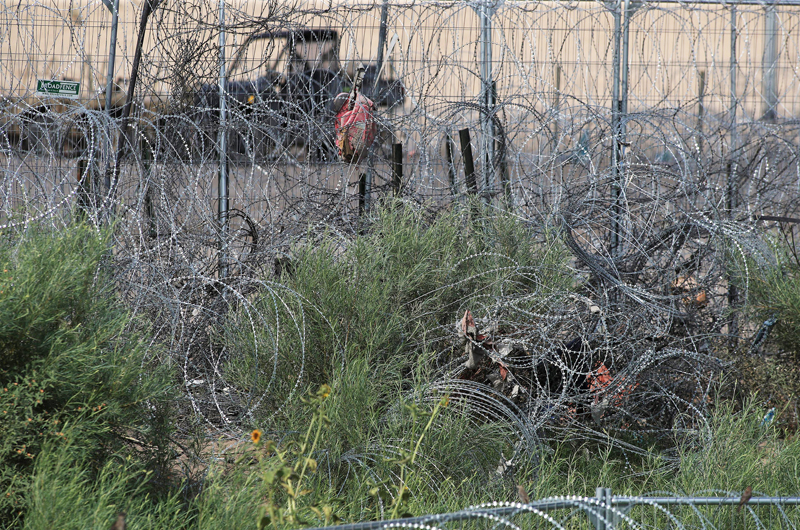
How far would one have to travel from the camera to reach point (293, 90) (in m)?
5.84

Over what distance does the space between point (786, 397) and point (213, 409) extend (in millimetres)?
3109

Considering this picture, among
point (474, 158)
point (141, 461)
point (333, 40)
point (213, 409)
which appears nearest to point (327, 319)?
point (213, 409)

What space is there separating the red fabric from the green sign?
1811 millimetres

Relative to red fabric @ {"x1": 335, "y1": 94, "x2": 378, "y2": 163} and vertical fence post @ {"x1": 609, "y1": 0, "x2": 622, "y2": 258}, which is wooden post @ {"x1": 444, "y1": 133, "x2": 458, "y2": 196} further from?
vertical fence post @ {"x1": 609, "y1": 0, "x2": 622, "y2": 258}

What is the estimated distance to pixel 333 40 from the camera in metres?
5.59

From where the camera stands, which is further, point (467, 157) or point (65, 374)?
point (467, 157)

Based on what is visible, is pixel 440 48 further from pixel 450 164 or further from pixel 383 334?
pixel 383 334

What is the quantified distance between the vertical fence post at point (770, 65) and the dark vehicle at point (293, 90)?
9.26 feet

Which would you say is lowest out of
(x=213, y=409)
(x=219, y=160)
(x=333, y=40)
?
(x=213, y=409)

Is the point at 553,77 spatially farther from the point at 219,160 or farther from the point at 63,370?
the point at 63,370

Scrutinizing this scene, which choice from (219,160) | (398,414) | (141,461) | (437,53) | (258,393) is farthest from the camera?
(437,53)

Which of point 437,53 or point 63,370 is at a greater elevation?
point 437,53

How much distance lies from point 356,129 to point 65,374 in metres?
3.13

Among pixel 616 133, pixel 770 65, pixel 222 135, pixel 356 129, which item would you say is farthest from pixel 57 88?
pixel 770 65
